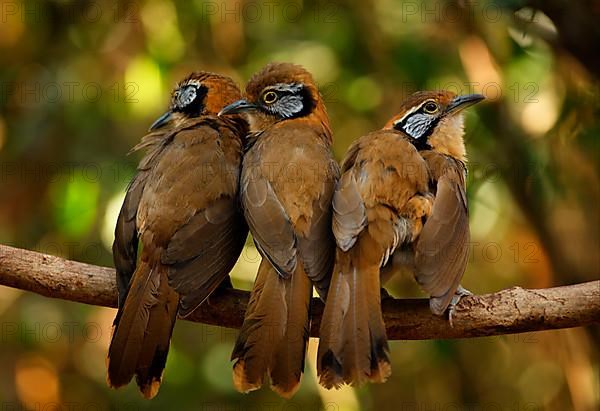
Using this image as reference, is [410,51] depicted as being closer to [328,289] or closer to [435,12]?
[435,12]

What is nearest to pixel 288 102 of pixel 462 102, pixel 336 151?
pixel 462 102

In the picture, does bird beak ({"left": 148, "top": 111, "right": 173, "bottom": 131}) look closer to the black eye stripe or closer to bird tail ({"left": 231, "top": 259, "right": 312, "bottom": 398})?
the black eye stripe

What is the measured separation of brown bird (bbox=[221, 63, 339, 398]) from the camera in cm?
441

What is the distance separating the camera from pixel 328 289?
15.2 feet

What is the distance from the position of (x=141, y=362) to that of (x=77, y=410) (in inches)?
150

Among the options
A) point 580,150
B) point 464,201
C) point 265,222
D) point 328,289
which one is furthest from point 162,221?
point 580,150

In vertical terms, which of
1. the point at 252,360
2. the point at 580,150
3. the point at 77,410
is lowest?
the point at 77,410

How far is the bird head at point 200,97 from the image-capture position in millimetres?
5965

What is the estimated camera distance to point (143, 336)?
4.58 metres

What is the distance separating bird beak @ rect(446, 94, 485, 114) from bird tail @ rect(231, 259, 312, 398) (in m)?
1.42

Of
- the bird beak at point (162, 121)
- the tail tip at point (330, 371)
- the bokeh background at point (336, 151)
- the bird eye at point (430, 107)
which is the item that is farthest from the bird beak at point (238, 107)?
the tail tip at point (330, 371)

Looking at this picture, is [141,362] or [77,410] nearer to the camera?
[141,362]

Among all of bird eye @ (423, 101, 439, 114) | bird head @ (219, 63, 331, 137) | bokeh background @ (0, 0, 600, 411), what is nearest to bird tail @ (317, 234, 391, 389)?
bird eye @ (423, 101, 439, 114)

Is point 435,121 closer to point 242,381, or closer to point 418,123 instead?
point 418,123
